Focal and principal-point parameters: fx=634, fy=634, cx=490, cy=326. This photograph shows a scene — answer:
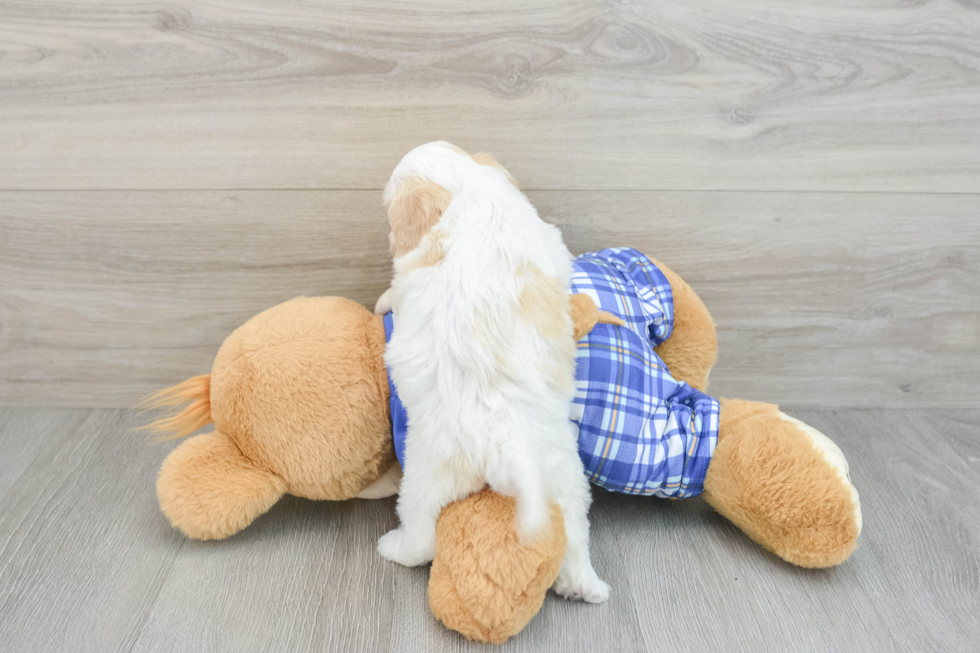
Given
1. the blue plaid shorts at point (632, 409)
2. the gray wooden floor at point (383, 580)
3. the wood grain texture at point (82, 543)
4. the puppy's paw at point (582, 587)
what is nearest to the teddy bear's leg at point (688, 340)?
the blue plaid shorts at point (632, 409)

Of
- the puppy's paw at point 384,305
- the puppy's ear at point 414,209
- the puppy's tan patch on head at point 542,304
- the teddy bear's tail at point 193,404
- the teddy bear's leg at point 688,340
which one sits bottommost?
the teddy bear's tail at point 193,404

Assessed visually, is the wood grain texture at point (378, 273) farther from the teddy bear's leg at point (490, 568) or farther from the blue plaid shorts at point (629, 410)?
the teddy bear's leg at point (490, 568)

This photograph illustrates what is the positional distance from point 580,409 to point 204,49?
0.62 metres

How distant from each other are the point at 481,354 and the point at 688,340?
359mm

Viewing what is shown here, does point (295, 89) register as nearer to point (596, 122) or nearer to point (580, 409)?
point (596, 122)

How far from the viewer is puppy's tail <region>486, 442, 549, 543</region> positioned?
538mm

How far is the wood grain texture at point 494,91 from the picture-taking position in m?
0.76

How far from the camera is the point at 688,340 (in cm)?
81

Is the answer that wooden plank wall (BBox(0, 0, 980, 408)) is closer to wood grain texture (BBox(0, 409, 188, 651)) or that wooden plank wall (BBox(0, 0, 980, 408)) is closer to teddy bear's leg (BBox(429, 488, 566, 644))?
wood grain texture (BBox(0, 409, 188, 651))

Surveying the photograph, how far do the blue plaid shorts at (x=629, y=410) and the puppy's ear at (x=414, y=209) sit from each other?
0.13 metres

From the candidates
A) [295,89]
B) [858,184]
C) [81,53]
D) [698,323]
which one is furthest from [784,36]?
[81,53]

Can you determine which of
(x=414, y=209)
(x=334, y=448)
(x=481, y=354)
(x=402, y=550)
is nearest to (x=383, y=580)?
(x=402, y=550)

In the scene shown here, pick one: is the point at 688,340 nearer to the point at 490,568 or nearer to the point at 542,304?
the point at 542,304

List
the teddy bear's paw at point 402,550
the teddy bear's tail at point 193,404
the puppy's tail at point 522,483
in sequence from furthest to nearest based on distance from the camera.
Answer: the teddy bear's tail at point 193,404 < the teddy bear's paw at point 402,550 < the puppy's tail at point 522,483
